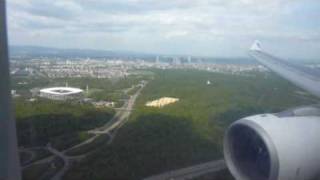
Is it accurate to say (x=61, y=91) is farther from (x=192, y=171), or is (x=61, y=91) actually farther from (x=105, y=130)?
(x=192, y=171)

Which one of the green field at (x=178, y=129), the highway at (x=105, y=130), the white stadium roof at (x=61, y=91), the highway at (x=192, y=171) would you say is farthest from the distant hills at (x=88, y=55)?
the highway at (x=192, y=171)

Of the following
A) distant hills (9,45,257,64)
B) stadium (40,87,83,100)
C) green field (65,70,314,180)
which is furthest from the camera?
distant hills (9,45,257,64)

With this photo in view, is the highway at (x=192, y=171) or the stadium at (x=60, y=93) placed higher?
the stadium at (x=60, y=93)

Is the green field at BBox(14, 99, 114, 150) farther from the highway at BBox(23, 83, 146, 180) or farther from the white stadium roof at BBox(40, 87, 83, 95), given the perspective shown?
the white stadium roof at BBox(40, 87, 83, 95)

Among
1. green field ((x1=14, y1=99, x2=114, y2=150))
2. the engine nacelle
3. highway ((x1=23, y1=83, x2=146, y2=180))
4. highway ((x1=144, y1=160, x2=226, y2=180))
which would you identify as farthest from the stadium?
the engine nacelle

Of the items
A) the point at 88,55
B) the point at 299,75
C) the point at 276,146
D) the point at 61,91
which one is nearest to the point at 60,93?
the point at 61,91

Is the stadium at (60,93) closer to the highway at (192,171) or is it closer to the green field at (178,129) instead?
the green field at (178,129)

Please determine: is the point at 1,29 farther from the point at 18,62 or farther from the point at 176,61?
the point at 176,61
